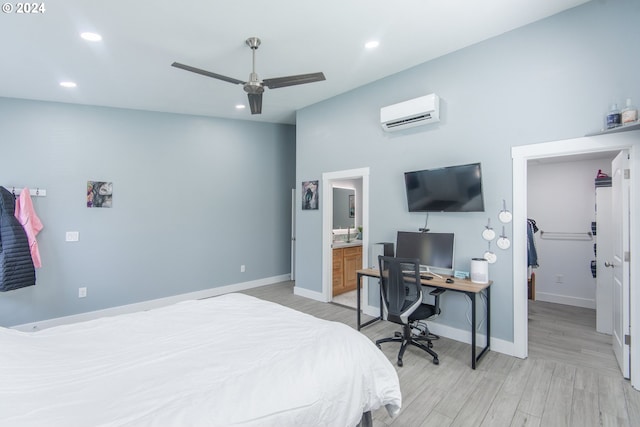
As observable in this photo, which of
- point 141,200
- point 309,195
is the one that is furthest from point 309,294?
point 141,200

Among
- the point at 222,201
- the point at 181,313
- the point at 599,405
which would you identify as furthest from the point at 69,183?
the point at 599,405

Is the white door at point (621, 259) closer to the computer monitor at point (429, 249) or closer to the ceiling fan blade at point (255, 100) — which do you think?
the computer monitor at point (429, 249)

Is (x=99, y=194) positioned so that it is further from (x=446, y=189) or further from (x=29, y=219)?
(x=446, y=189)

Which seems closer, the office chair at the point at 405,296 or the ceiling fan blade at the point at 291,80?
the ceiling fan blade at the point at 291,80

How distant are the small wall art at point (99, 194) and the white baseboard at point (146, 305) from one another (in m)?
1.49

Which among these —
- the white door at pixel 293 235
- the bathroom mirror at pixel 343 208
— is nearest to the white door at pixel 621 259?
the bathroom mirror at pixel 343 208

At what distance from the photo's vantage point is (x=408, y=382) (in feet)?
8.30

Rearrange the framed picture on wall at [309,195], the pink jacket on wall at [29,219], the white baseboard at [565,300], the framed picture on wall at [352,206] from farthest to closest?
the framed picture on wall at [352,206] < the framed picture on wall at [309,195] < the white baseboard at [565,300] < the pink jacket on wall at [29,219]

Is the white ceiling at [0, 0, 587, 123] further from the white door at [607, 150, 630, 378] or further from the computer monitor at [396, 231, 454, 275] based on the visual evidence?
the computer monitor at [396, 231, 454, 275]

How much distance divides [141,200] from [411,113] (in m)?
4.04

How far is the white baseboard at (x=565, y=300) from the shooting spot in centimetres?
438

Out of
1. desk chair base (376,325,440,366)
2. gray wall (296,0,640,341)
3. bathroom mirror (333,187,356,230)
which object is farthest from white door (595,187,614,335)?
bathroom mirror (333,187,356,230)

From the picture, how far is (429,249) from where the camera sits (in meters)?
3.40

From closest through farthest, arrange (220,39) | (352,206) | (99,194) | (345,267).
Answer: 1. (220,39)
2. (99,194)
3. (345,267)
4. (352,206)
